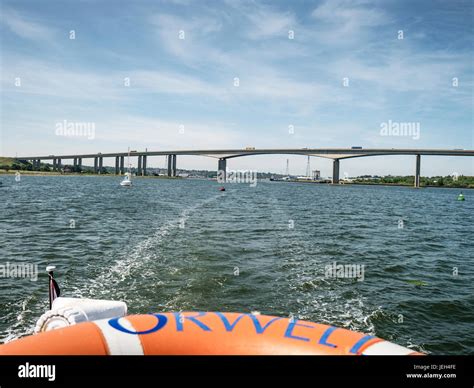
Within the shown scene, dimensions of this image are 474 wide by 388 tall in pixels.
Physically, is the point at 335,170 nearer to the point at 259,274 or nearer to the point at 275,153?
the point at 275,153

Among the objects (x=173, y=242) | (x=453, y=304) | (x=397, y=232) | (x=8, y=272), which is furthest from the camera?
(x=397, y=232)

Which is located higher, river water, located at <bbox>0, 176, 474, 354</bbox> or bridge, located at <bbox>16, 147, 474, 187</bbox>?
bridge, located at <bbox>16, 147, 474, 187</bbox>

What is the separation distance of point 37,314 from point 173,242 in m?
10.3

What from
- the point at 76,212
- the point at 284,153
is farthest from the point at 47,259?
the point at 284,153

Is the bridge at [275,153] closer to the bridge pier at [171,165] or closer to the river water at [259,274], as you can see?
the bridge pier at [171,165]

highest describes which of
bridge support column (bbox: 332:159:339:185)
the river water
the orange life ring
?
bridge support column (bbox: 332:159:339:185)

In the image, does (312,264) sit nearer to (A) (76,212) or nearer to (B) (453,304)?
(B) (453,304)

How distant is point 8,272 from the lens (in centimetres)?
1270

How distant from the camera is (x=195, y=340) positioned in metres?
4.68

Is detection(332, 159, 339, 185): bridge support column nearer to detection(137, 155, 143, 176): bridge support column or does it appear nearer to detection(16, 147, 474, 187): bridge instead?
detection(16, 147, 474, 187): bridge

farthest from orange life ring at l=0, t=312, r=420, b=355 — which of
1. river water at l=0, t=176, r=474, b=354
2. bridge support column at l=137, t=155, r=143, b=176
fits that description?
bridge support column at l=137, t=155, r=143, b=176

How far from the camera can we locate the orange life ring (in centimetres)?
432

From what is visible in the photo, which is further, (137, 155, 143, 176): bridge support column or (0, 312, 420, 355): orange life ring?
(137, 155, 143, 176): bridge support column

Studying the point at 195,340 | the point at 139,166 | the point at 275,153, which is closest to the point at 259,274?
the point at 195,340
